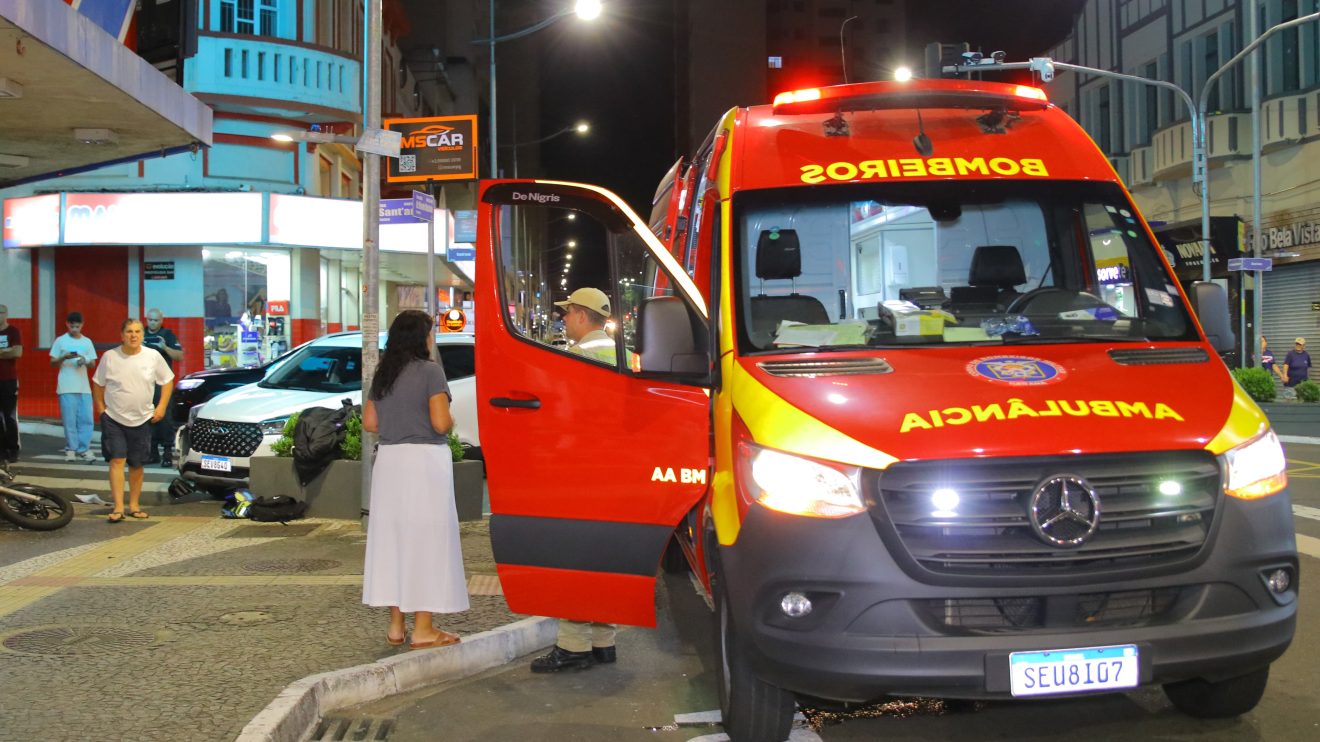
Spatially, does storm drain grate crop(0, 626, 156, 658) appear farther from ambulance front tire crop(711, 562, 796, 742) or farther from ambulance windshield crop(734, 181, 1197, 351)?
ambulance windshield crop(734, 181, 1197, 351)

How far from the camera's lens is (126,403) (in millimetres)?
9891

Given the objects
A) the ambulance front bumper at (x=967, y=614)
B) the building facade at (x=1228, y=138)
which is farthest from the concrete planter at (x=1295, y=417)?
the ambulance front bumper at (x=967, y=614)

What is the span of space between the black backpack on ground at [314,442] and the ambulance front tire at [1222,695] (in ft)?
25.6

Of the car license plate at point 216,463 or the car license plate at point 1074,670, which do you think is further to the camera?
the car license plate at point 216,463

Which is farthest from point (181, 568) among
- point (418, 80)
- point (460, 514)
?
point (418, 80)

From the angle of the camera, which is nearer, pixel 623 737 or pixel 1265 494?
pixel 1265 494

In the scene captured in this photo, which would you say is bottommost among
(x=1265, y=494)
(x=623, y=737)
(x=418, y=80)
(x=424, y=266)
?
(x=623, y=737)

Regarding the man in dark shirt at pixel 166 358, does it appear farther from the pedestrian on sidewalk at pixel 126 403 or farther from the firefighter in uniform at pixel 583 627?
the firefighter in uniform at pixel 583 627

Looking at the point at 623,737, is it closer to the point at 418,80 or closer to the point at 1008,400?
the point at 1008,400

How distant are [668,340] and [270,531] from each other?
20.9 feet

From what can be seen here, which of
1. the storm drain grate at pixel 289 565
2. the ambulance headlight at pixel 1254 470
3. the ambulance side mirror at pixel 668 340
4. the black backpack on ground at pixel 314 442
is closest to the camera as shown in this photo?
the ambulance headlight at pixel 1254 470

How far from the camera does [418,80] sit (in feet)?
130

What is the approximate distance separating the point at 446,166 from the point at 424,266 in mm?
8404

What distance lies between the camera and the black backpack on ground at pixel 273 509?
1007 cm
